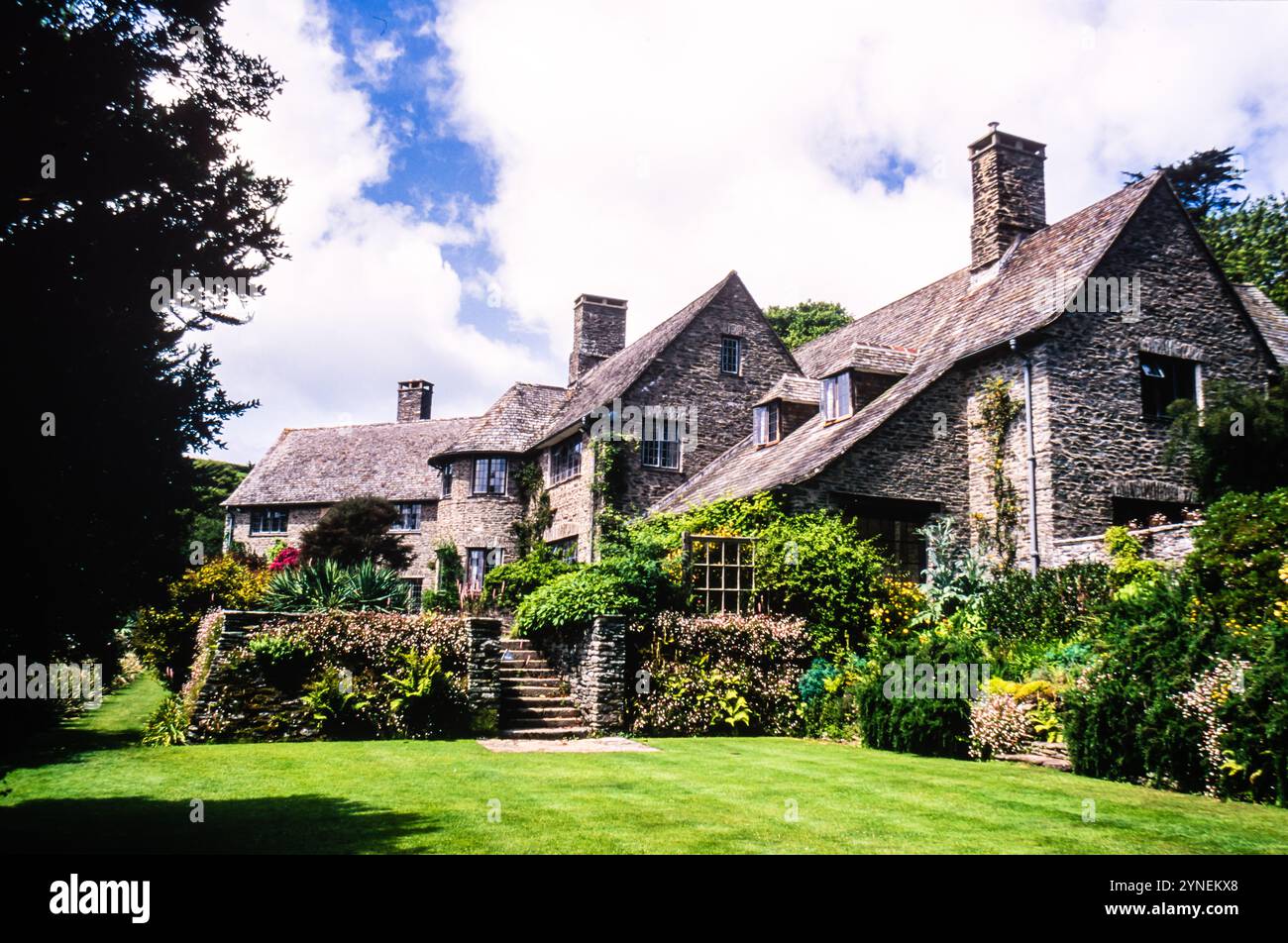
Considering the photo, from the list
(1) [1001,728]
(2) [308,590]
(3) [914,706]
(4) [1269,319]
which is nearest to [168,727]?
(2) [308,590]

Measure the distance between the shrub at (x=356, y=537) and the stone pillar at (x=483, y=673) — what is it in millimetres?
17431

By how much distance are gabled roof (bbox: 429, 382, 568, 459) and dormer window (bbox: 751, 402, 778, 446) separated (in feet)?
34.1

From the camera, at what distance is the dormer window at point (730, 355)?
1134 inches

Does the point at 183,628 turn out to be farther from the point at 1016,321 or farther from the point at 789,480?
the point at 1016,321

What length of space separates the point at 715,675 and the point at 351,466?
35.5 metres

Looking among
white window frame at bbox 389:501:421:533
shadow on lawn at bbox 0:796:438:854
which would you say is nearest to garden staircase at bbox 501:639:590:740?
shadow on lawn at bbox 0:796:438:854

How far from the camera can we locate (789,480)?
774 inches

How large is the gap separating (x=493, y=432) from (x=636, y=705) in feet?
65.5

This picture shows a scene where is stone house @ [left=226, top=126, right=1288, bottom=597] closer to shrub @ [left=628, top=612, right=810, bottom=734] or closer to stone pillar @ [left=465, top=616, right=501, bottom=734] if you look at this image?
shrub @ [left=628, top=612, right=810, bottom=734]

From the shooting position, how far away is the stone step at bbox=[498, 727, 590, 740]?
15493 mm

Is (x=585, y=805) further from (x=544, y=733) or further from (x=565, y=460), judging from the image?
(x=565, y=460)

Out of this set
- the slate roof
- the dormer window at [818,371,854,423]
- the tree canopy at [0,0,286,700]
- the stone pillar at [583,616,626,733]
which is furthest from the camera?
the slate roof
